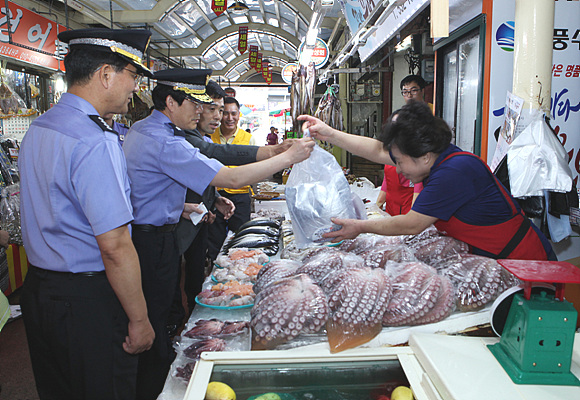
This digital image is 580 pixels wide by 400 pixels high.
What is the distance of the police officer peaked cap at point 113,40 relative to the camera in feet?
5.64

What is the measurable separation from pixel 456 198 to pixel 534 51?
136 cm

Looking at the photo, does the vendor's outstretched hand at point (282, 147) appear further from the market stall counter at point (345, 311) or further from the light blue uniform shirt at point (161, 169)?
the market stall counter at point (345, 311)

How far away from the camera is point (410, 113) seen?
1.96 meters

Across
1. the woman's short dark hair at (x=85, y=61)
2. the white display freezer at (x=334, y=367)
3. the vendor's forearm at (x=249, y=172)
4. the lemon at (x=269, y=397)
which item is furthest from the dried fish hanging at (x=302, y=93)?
the lemon at (x=269, y=397)

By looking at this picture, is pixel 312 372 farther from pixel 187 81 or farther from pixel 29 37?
pixel 29 37

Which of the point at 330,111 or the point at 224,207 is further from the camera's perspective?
the point at 330,111

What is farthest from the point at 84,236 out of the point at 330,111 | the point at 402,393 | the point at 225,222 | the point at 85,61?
the point at 330,111

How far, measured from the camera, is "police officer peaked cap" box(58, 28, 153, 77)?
1.72m

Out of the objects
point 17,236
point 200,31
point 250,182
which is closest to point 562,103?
point 250,182

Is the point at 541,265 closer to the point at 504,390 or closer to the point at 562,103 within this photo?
the point at 504,390

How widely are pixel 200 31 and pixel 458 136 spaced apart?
9.81m

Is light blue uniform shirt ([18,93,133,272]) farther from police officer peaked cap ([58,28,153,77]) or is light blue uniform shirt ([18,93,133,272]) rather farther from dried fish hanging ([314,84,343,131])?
dried fish hanging ([314,84,343,131])

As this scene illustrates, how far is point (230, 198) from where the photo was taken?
4961 millimetres

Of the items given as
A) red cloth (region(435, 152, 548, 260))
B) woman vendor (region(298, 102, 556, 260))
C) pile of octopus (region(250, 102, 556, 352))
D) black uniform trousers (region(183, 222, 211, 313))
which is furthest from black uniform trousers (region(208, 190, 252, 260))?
red cloth (region(435, 152, 548, 260))
